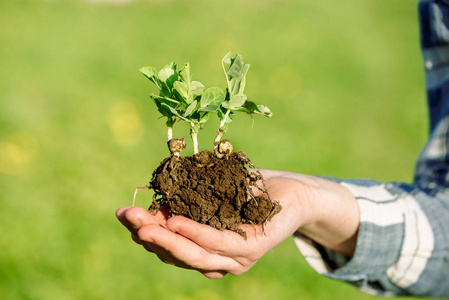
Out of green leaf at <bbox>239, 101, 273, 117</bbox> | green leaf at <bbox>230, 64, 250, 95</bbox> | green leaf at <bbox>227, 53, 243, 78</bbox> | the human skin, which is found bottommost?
the human skin

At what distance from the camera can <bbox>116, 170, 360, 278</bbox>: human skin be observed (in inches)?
72.7

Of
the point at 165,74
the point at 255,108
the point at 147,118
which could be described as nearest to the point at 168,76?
the point at 165,74

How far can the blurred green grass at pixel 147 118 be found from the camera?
3.76 m

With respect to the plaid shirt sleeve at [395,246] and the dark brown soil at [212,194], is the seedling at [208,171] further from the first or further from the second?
the plaid shirt sleeve at [395,246]

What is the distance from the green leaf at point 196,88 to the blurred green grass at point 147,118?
2.12 m

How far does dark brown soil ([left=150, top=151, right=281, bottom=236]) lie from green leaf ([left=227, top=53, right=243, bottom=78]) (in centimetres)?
42

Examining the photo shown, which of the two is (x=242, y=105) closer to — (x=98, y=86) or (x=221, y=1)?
(x=98, y=86)

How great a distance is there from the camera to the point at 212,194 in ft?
6.82

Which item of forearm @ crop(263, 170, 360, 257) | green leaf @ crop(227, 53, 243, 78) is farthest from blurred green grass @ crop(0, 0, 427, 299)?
green leaf @ crop(227, 53, 243, 78)

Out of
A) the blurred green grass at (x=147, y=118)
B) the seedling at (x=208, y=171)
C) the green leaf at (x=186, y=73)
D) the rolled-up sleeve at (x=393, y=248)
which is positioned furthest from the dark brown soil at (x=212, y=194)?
the blurred green grass at (x=147, y=118)

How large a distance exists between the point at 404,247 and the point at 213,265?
1426mm

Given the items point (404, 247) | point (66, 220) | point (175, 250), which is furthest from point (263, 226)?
point (66, 220)

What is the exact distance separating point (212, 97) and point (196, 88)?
131 mm

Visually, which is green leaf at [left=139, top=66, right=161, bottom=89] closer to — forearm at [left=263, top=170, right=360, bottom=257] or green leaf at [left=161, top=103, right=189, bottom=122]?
green leaf at [left=161, top=103, right=189, bottom=122]
